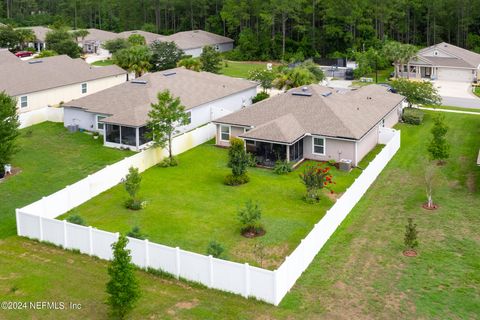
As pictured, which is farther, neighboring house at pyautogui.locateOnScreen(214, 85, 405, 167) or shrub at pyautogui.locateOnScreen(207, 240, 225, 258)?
neighboring house at pyautogui.locateOnScreen(214, 85, 405, 167)

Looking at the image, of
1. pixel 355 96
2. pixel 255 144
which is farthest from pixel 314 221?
pixel 355 96

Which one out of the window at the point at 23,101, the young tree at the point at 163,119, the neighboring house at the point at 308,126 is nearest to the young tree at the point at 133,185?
the young tree at the point at 163,119

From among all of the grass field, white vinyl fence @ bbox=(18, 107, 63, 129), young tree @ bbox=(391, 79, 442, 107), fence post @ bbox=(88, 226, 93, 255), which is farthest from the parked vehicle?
fence post @ bbox=(88, 226, 93, 255)

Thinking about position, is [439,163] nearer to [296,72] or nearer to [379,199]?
[379,199]

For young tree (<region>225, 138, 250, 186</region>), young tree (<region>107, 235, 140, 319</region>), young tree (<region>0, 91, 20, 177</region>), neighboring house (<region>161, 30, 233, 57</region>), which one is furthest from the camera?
neighboring house (<region>161, 30, 233, 57</region>)

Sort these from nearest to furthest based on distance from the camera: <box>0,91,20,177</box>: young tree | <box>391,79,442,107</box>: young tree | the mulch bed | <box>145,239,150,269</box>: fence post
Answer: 1. <box>145,239,150,269</box>: fence post
2. <box>0,91,20,177</box>: young tree
3. the mulch bed
4. <box>391,79,442,107</box>: young tree

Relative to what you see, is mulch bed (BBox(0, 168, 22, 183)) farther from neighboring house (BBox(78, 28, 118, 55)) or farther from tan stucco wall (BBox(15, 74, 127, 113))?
neighboring house (BBox(78, 28, 118, 55))

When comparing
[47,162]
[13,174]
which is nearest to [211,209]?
[13,174]
